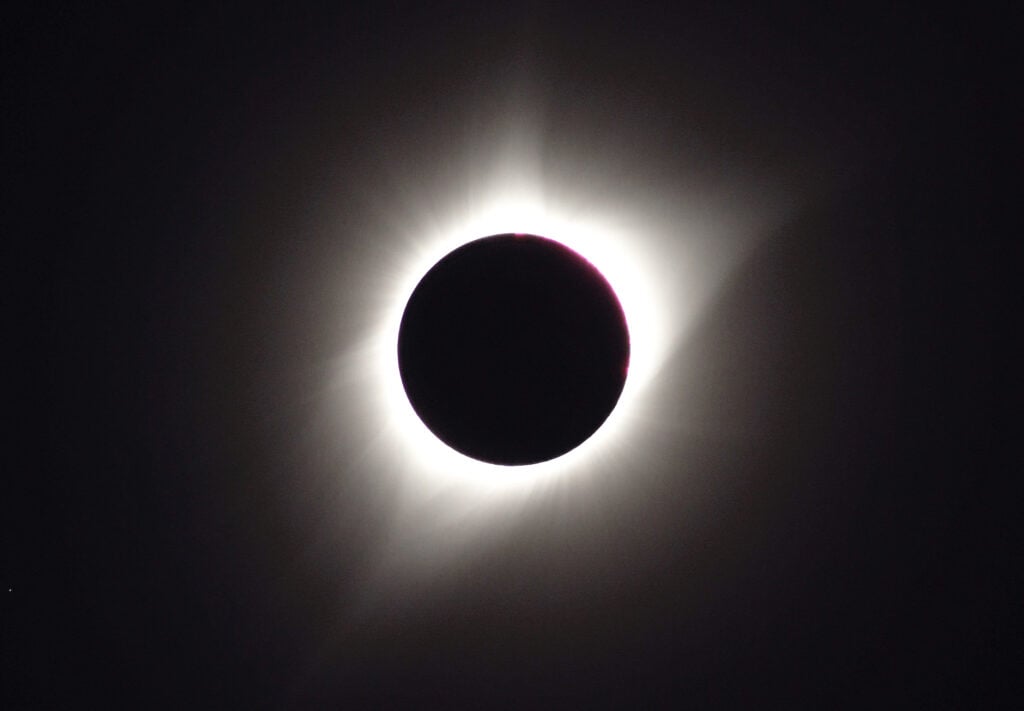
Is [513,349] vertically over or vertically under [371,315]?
under

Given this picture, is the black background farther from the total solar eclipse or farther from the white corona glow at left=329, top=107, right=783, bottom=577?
the total solar eclipse

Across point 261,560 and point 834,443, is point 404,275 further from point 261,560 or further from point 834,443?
point 834,443

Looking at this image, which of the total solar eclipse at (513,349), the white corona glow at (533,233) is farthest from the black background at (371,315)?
the total solar eclipse at (513,349)

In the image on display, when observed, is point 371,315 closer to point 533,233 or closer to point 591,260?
point 533,233

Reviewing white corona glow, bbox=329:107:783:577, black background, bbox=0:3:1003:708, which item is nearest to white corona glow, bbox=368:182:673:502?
white corona glow, bbox=329:107:783:577

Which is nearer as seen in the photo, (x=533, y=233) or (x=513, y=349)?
(x=513, y=349)

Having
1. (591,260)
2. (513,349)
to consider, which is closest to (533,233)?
(591,260)

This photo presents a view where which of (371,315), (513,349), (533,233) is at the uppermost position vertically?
(533,233)
